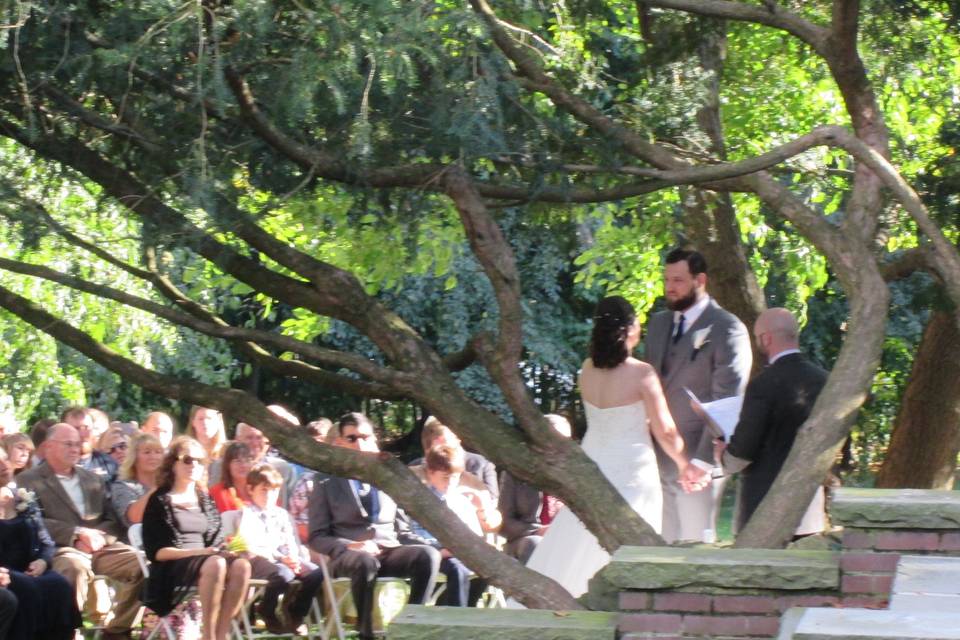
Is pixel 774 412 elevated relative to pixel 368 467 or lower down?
elevated

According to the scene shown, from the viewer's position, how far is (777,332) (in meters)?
7.68

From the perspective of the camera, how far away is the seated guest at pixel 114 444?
1308 centimetres

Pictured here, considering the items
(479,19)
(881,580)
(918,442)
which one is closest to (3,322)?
(918,442)

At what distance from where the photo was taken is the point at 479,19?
6477 millimetres

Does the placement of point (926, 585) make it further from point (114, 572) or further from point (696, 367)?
point (114, 572)

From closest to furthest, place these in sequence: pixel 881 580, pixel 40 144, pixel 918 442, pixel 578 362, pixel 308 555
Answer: pixel 881 580, pixel 40 144, pixel 918 442, pixel 308 555, pixel 578 362

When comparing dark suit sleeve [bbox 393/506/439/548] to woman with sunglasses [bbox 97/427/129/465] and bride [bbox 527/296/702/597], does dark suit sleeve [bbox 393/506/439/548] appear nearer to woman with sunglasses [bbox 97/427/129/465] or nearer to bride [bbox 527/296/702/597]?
bride [bbox 527/296/702/597]

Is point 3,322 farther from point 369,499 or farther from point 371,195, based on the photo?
point 371,195

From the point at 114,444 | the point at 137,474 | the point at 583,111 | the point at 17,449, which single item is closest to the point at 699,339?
the point at 583,111

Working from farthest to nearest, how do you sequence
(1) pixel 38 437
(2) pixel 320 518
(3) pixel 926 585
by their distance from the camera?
(1) pixel 38 437 < (2) pixel 320 518 < (3) pixel 926 585

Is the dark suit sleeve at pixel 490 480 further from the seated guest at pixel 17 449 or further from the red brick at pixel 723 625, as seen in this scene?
the red brick at pixel 723 625

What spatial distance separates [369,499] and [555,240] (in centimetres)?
244

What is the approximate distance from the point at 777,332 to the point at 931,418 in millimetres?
2954

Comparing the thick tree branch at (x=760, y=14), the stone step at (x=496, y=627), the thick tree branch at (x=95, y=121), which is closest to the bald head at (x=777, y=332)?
the thick tree branch at (x=760, y=14)
